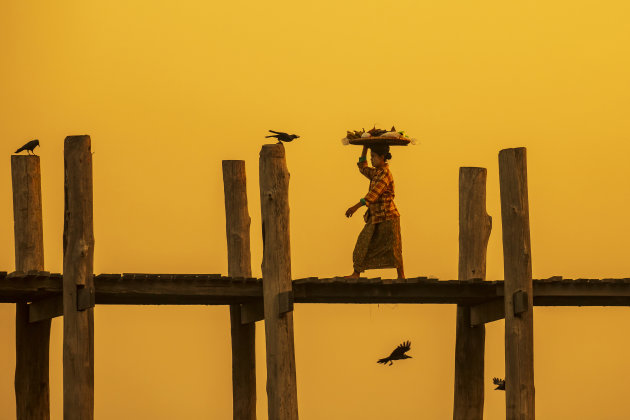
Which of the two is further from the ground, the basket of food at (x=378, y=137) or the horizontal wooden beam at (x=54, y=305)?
the basket of food at (x=378, y=137)

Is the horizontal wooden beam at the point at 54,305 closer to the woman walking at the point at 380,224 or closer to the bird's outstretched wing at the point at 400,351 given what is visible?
the woman walking at the point at 380,224

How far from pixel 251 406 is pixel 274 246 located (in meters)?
2.54

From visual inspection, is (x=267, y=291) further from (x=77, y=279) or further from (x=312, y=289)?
(x=77, y=279)

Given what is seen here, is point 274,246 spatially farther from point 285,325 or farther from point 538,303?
point 538,303

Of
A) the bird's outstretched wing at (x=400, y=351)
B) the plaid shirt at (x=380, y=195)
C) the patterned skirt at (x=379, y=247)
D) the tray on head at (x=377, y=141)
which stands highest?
the tray on head at (x=377, y=141)

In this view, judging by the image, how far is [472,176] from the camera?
16.7 metres

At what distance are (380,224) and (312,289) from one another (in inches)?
54.0

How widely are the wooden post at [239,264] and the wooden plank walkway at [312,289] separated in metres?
0.71

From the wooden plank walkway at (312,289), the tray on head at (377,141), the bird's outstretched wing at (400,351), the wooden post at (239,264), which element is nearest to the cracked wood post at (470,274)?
the wooden plank walkway at (312,289)

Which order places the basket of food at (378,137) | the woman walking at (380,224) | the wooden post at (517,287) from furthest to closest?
the woman walking at (380,224)
the basket of food at (378,137)
the wooden post at (517,287)

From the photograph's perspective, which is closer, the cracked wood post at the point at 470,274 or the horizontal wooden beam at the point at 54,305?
the horizontal wooden beam at the point at 54,305

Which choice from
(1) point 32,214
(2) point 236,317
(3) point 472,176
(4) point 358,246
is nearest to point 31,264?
(1) point 32,214

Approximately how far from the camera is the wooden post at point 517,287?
15508 mm

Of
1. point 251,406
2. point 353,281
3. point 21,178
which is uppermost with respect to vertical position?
point 21,178
